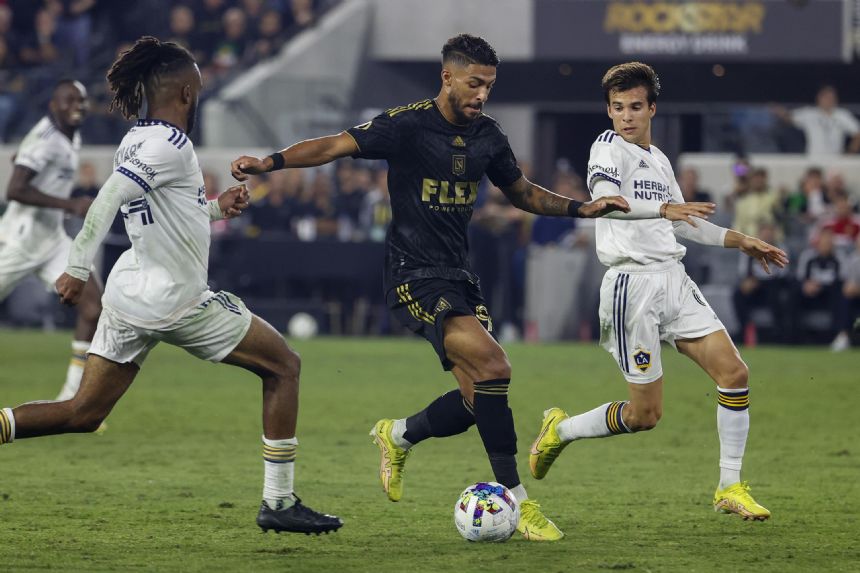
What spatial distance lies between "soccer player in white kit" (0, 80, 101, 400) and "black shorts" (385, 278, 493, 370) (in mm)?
4691

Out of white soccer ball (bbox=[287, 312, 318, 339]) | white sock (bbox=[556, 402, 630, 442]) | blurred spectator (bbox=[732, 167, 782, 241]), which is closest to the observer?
white sock (bbox=[556, 402, 630, 442])

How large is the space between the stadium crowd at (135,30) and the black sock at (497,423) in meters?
18.4

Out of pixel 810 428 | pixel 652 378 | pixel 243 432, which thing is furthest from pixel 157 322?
pixel 810 428

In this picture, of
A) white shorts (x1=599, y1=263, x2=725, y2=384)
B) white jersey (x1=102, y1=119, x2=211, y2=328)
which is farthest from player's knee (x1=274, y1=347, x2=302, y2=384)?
white shorts (x1=599, y1=263, x2=725, y2=384)

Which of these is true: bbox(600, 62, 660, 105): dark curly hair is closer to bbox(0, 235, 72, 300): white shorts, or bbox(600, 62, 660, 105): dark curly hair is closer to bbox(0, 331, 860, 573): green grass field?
bbox(0, 331, 860, 573): green grass field

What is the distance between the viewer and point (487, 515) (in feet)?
23.5

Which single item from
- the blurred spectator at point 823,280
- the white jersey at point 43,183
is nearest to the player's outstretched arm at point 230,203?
the white jersey at point 43,183

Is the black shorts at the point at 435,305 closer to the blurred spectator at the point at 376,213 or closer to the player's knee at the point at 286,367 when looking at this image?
the player's knee at the point at 286,367

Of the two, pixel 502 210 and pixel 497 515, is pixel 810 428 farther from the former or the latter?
pixel 502 210

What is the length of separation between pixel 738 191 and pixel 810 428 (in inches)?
353

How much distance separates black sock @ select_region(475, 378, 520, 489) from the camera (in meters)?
7.38

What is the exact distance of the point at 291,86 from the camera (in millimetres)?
25453

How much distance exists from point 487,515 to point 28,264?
6.54 meters

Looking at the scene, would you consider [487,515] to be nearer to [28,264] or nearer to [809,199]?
[28,264]
